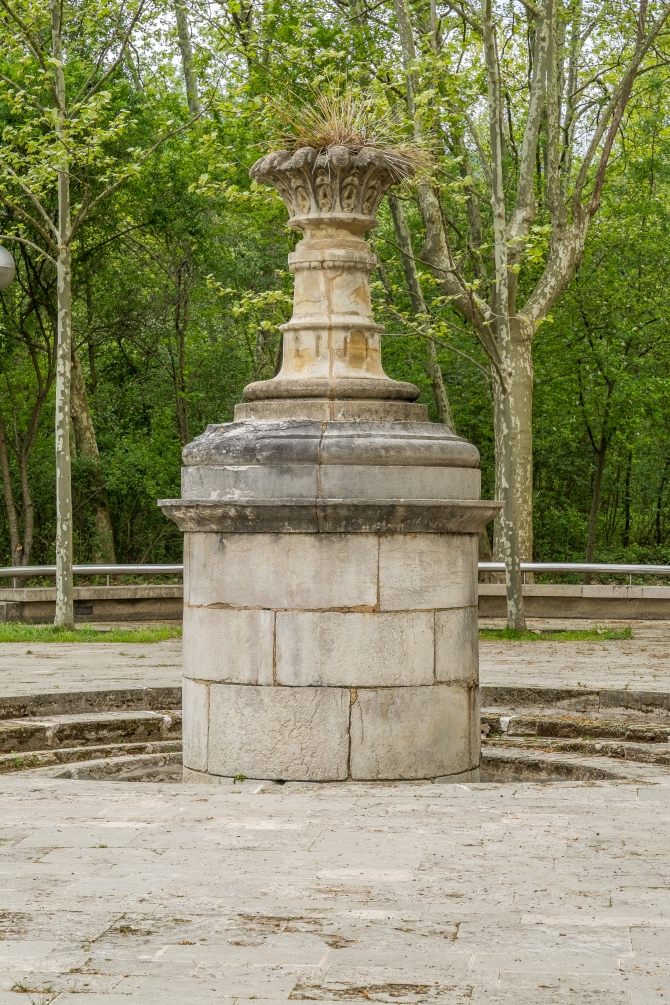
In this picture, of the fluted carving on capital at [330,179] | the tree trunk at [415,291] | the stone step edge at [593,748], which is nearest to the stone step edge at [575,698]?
the stone step edge at [593,748]

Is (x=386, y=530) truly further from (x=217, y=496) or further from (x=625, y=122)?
(x=625, y=122)

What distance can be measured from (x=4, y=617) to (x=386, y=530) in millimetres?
11694

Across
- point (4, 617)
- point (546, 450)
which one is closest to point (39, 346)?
point (4, 617)

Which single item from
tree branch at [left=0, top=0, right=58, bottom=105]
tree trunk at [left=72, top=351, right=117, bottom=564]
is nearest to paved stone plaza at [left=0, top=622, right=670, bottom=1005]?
tree branch at [left=0, top=0, right=58, bottom=105]

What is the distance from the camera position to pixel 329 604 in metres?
6.88

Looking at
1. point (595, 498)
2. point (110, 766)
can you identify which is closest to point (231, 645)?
point (110, 766)

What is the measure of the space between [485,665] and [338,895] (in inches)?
303

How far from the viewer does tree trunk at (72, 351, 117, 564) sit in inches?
874

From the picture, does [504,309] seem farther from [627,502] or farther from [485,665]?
[627,502]

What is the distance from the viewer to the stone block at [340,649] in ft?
22.5

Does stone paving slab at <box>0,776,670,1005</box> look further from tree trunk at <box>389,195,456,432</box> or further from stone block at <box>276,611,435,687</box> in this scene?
tree trunk at <box>389,195,456,432</box>

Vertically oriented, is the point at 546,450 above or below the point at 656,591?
above

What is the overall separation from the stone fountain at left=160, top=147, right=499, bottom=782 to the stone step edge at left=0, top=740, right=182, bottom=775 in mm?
1148

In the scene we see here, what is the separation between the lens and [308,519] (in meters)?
6.86
